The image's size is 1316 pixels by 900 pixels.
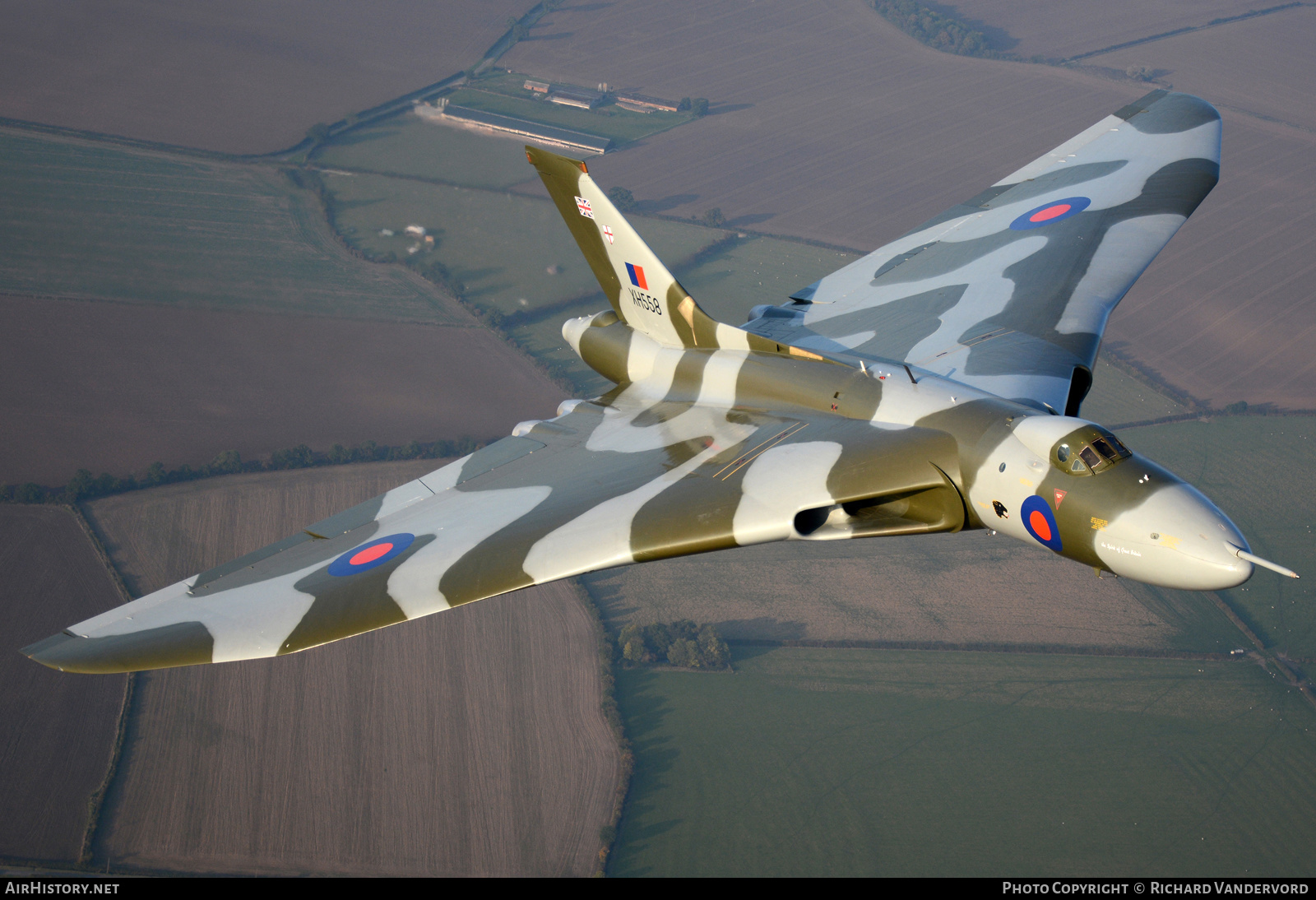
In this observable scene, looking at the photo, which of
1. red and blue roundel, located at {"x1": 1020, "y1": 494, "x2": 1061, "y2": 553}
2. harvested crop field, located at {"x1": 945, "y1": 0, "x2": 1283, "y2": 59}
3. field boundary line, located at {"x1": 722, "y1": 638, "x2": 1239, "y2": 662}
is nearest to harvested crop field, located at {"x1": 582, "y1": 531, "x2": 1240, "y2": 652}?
field boundary line, located at {"x1": 722, "y1": 638, "x2": 1239, "y2": 662}

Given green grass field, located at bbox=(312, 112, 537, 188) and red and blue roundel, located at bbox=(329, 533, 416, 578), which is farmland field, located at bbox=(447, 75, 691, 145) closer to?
green grass field, located at bbox=(312, 112, 537, 188)

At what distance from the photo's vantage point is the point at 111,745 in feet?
133

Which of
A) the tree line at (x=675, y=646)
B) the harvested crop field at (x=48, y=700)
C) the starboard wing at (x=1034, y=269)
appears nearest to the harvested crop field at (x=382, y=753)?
the harvested crop field at (x=48, y=700)

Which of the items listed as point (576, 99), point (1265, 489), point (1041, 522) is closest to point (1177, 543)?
point (1041, 522)

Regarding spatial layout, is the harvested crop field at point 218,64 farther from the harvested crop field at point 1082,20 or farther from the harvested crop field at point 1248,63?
the harvested crop field at point 1248,63

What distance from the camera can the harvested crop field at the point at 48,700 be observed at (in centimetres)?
3778

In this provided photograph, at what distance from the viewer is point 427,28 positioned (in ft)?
364

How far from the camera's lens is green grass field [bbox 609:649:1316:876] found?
3822cm

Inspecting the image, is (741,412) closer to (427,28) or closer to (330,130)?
(330,130)

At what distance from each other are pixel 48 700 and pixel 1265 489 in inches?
2484

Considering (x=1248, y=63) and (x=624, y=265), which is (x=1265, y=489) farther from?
(x=1248, y=63)

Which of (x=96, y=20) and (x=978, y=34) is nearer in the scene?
(x=96, y=20)

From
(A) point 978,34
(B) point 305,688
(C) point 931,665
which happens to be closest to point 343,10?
(A) point 978,34

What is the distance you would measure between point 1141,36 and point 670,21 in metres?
55.6
